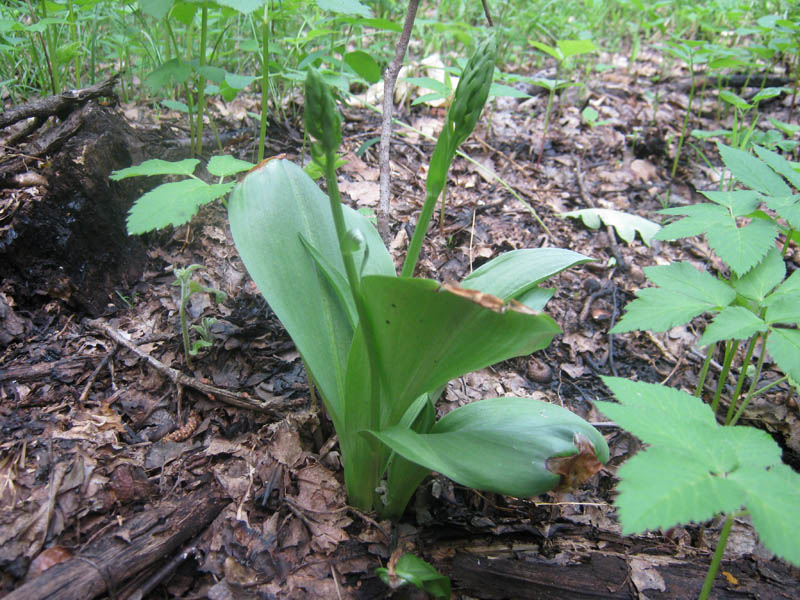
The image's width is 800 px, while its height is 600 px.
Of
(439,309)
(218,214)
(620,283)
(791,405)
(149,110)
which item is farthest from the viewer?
(149,110)

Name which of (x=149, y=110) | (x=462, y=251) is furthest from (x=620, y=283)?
(x=149, y=110)

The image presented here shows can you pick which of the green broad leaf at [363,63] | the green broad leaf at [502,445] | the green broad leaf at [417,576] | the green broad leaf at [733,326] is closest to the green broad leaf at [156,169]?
the green broad leaf at [363,63]

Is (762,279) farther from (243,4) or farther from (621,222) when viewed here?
(243,4)

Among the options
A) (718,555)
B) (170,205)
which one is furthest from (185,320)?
(718,555)

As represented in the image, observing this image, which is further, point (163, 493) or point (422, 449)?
point (163, 493)

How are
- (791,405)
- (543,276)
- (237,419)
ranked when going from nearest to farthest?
1. (543,276)
2. (237,419)
3. (791,405)

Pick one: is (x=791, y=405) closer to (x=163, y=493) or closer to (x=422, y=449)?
(x=422, y=449)
